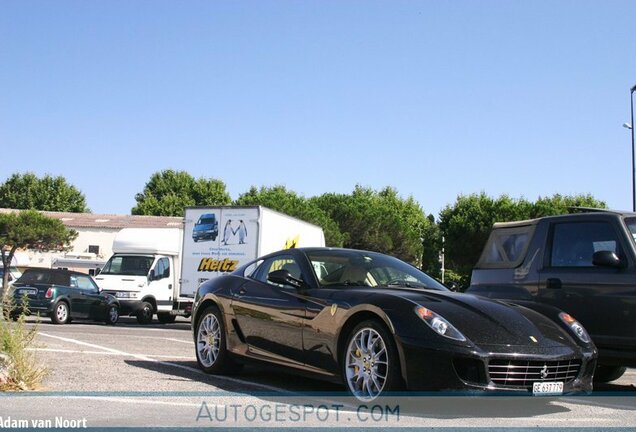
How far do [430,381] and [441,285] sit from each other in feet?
7.13

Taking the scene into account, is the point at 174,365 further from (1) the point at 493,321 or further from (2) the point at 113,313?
(2) the point at 113,313

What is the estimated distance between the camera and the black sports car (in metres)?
5.64

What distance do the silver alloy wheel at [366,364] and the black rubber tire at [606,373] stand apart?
3418mm

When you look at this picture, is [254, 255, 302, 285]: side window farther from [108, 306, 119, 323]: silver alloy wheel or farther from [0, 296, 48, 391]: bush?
[108, 306, 119, 323]: silver alloy wheel

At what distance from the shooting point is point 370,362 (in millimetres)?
5992

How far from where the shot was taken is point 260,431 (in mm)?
5023

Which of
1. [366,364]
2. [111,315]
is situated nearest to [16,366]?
[366,364]

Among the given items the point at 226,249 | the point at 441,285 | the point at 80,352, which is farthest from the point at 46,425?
the point at 226,249

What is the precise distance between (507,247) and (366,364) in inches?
127

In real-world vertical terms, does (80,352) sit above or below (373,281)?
below

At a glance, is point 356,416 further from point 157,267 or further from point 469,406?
point 157,267

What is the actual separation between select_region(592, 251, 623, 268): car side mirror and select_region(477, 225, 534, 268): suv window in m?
1.22

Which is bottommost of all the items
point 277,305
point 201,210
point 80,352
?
point 80,352

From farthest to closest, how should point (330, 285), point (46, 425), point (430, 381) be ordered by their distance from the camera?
point (330, 285)
point (430, 381)
point (46, 425)
